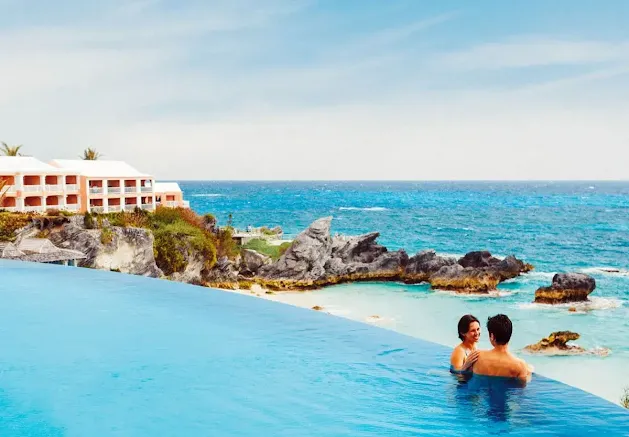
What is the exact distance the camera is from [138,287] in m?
13.9

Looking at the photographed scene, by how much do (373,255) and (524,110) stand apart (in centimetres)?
3782

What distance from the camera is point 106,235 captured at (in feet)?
84.3

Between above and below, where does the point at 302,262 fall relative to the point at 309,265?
above

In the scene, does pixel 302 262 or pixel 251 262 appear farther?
pixel 251 262

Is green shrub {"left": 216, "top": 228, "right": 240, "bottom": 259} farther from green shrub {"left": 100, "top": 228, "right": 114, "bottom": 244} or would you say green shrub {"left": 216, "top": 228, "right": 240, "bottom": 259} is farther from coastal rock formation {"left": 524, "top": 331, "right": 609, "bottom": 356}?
coastal rock formation {"left": 524, "top": 331, "right": 609, "bottom": 356}

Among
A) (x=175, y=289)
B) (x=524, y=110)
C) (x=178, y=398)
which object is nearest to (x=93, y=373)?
(x=178, y=398)

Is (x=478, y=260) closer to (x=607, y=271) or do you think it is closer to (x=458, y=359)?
(x=607, y=271)

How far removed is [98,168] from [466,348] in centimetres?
4045

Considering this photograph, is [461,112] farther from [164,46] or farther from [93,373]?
[93,373]

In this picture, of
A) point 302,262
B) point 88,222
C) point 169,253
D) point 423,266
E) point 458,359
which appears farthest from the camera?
point 423,266

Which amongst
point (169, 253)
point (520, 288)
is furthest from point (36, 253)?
point (520, 288)

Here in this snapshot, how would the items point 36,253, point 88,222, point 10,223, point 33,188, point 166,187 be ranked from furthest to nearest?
point 166,187 < point 33,188 < point 88,222 < point 10,223 < point 36,253

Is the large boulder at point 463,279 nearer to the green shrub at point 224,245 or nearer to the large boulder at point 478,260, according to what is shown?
the large boulder at point 478,260

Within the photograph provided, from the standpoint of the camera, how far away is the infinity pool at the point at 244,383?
6.37 meters
